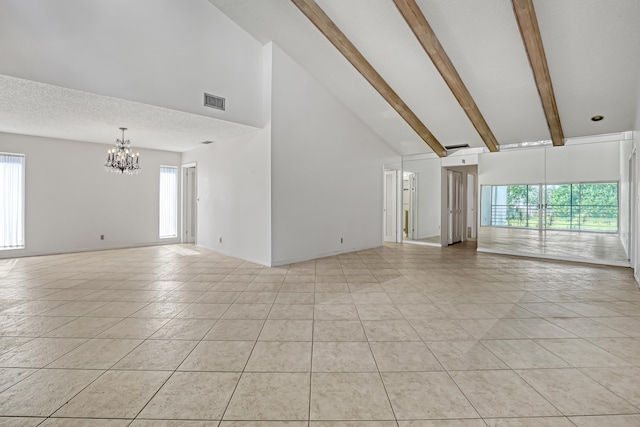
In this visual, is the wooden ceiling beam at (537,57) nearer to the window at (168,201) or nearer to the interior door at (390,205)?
the interior door at (390,205)

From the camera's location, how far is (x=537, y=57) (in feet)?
14.8

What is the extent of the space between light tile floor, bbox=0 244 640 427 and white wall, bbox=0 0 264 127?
9.06 feet

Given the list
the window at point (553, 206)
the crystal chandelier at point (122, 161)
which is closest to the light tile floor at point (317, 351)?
the window at point (553, 206)

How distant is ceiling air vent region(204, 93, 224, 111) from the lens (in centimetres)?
515

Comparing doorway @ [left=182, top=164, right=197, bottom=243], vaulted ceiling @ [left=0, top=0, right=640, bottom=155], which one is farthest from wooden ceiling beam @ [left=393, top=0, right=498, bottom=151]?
doorway @ [left=182, top=164, right=197, bottom=243]

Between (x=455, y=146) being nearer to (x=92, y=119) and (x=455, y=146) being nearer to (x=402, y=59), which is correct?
(x=402, y=59)

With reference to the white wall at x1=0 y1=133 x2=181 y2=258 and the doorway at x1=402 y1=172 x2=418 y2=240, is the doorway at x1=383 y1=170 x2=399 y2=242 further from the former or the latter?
the white wall at x1=0 y1=133 x2=181 y2=258

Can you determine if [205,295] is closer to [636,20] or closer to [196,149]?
[196,149]

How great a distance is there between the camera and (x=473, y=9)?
4176mm

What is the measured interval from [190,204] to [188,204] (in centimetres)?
5

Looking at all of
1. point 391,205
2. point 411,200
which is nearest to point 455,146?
point 411,200

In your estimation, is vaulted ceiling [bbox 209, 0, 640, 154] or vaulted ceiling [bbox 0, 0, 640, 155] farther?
vaulted ceiling [bbox 209, 0, 640, 154]

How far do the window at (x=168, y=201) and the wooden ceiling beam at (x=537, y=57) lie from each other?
27.5ft

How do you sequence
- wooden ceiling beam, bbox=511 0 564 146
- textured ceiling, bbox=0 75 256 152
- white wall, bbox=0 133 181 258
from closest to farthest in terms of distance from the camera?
wooden ceiling beam, bbox=511 0 564 146 → textured ceiling, bbox=0 75 256 152 → white wall, bbox=0 133 181 258
